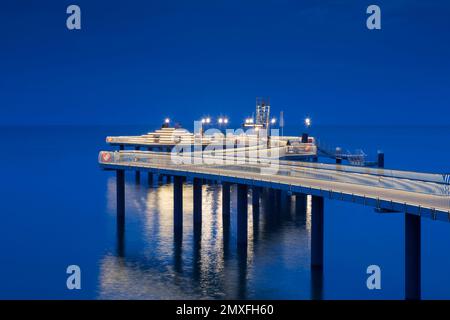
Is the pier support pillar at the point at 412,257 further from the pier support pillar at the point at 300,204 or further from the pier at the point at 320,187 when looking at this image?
the pier support pillar at the point at 300,204

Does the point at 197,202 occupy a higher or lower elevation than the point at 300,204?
higher

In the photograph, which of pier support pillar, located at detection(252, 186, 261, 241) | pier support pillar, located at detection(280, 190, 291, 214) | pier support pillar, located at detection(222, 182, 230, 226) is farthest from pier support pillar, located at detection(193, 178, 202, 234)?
pier support pillar, located at detection(280, 190, 291, 214)

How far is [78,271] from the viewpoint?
112 ft

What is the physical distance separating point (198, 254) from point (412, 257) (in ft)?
45.8

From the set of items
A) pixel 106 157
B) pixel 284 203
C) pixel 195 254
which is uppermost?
pixel 106 157

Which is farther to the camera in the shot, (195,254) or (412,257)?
(195,254)

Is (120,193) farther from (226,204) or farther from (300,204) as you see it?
(300,204)

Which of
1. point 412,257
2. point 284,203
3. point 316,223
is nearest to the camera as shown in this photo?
point 412,257

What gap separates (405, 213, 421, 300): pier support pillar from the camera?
26.0 meters

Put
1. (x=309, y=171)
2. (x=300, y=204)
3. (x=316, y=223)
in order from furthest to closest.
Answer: (x=300, y=204), (x=309, y=171), (x=316, y=223)

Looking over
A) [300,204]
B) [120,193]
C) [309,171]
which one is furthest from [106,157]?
[300,204]

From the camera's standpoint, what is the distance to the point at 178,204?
42.1 metres

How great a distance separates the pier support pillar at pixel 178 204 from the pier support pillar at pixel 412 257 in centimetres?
1775

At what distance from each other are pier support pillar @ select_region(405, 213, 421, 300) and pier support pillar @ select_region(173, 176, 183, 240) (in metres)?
17.7
